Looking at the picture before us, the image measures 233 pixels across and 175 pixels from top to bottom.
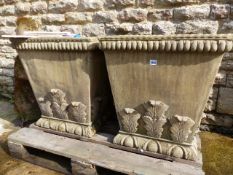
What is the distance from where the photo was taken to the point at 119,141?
164 centimetres

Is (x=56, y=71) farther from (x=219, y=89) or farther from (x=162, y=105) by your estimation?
(x=219, y=89)

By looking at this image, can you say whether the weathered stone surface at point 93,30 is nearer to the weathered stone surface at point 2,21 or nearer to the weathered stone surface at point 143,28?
the weathered stone surface at point 143,28

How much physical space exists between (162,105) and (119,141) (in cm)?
46

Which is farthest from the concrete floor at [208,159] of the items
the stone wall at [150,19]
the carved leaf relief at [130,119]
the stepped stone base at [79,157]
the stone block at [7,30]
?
the stone block at [7,30]

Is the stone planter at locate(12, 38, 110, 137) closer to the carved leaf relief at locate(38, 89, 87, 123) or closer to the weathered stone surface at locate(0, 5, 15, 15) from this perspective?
the carved leaf relief at locate(38, 89, 87, 123)

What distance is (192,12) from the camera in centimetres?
192

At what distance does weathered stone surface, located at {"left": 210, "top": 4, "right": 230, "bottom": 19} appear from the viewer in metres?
1.81

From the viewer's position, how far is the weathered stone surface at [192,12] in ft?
6.17

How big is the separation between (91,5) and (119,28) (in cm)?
41

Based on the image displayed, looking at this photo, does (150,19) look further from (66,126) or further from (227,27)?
(66,126)

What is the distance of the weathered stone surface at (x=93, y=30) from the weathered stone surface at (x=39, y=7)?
0.61m

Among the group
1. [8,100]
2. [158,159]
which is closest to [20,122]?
[8,100]

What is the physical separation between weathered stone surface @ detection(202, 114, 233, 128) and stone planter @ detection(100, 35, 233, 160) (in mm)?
734

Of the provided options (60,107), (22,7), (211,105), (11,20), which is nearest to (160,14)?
(211,105)
